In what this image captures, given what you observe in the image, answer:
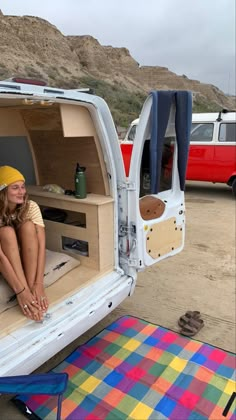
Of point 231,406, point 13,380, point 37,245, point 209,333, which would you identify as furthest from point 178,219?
point 13,380

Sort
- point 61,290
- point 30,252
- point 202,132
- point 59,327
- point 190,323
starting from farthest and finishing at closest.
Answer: point 202,132
point 190,323
point 61,290
point 30,252
point 59,327

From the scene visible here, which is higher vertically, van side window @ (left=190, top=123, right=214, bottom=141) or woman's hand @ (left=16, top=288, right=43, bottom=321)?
van side window @ (left=190, top=123, right=214, bottom=141)

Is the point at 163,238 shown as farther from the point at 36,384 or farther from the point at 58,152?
the point at 36,384

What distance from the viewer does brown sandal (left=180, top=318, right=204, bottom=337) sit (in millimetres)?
3119

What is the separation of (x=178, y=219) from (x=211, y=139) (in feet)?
19.1

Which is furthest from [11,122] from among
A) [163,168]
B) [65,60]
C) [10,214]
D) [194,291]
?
[65,60]

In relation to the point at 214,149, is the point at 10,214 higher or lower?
lower

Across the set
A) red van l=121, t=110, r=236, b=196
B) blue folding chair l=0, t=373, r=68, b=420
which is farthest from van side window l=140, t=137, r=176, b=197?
red van l=121, t=110, r=236, b=196

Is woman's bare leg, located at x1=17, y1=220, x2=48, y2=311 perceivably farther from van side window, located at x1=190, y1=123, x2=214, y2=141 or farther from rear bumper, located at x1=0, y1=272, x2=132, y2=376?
van side window, located at x1=190, y1=123, x2=214, y2=141

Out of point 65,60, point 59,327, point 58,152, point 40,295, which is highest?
point 65,60

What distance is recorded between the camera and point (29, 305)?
233cm

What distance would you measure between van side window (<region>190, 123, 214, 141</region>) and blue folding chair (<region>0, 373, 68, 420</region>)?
7.89m

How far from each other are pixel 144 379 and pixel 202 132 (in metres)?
7.16

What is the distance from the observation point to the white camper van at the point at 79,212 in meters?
2.19
